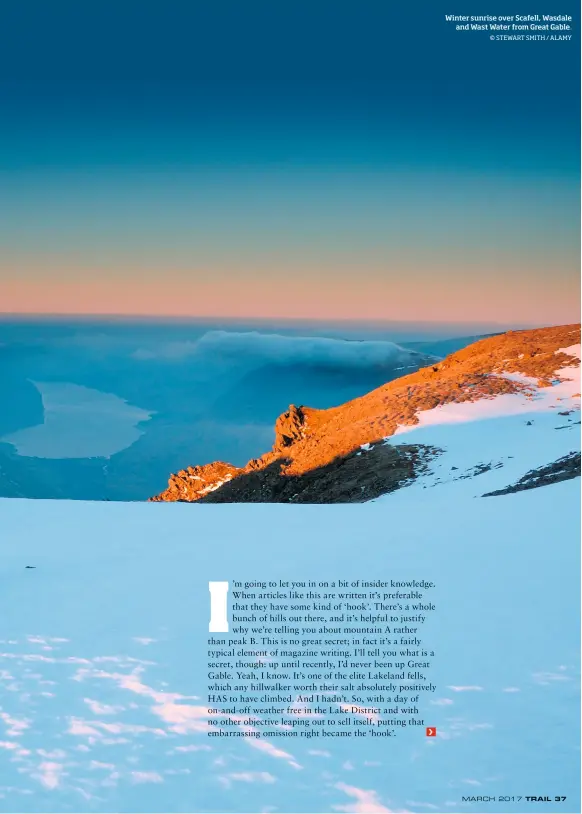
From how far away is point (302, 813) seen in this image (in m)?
Answer: 4.59

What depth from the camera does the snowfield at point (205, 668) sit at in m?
4.77

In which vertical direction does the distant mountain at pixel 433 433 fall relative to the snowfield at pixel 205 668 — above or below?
above

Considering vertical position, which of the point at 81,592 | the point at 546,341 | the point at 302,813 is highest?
the point at 546,341

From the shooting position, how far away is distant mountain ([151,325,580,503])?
19.7 m

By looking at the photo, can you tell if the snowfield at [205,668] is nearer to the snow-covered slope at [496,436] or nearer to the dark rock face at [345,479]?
the snow-covered slope at [496,436]

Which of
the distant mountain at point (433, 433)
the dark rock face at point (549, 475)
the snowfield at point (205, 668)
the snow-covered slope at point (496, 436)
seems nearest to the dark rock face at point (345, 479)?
the distant mountain at point (433, 433)

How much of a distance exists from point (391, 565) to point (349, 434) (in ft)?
60.9

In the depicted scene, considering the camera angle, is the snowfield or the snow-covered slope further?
the snow-covered slope

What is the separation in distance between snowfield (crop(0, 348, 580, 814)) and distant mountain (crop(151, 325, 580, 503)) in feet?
22.0

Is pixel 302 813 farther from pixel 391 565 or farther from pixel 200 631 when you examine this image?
pixel 391 565

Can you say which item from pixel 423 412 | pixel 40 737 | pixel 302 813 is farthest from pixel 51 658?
pixel 423 412

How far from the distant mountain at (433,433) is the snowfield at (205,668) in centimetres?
672

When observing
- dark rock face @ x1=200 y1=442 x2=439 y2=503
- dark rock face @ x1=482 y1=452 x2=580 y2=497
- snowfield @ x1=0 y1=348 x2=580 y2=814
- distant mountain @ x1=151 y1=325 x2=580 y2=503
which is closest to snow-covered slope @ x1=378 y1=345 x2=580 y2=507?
distant mountain @ x1=151 y1=325 x2=580 y2=503

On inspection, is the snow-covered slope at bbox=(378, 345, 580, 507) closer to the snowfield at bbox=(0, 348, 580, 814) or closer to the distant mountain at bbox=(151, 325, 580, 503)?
the distant mountain at bbox=(151, 325, 580, 503)
